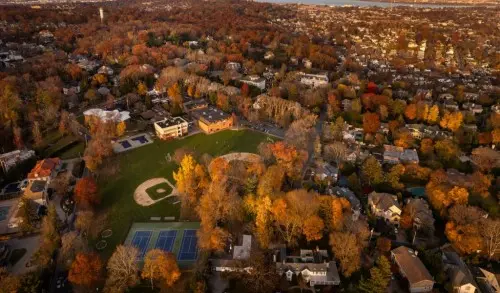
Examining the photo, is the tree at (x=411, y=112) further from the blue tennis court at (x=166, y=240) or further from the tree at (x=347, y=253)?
the blue tennis court at (x=166, y=240)

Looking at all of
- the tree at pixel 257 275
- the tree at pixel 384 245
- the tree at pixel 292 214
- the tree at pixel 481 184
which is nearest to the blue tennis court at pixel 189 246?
the tree at pixel 257 275

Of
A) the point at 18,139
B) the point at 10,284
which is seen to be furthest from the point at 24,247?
the point at 18,139

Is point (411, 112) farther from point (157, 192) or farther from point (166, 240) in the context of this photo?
point (166, 240)

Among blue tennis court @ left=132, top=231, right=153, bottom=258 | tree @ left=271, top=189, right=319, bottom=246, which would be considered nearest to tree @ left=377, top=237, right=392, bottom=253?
tree @ left=271, top=189, right=319, bottom=246

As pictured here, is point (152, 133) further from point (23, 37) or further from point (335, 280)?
point (23, 37)

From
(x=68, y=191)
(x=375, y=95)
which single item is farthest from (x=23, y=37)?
(x=375, y=95)

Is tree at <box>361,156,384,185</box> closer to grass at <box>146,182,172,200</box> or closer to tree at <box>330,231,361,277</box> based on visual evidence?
tree at <box>330,231,361,277</box>
